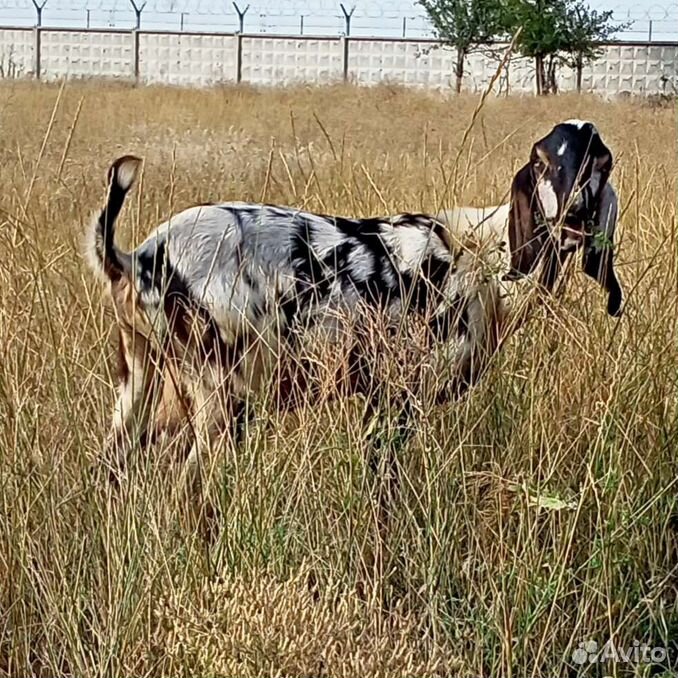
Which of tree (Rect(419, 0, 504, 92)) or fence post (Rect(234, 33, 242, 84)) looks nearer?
tree (Rect(419, 0, 504, 92))

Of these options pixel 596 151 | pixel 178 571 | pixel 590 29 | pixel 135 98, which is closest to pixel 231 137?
pixel 135 98

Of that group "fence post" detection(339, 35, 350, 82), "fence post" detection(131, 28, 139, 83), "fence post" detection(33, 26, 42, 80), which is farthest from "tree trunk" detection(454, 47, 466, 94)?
"fence post" detection(33, 26, 42, 80)

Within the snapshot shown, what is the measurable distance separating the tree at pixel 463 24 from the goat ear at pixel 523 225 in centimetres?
2279

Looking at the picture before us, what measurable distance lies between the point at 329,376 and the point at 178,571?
571mm

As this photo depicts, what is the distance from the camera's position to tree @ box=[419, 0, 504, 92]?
85.2ft

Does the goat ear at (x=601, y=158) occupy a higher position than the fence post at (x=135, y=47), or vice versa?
the fence post at (x=135, y=47)

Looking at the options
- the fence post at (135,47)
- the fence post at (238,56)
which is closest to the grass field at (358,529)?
the fence post at (238,56)

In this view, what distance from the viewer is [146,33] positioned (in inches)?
1182

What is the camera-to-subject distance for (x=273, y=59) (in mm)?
29672

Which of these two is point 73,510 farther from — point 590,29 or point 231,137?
point 590,29

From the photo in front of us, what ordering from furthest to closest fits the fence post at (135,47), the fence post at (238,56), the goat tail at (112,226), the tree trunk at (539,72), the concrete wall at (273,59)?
the fence post at (135,47)
the fence post at (238,56)
the concrete wall at (273,59)
the tree trunk at (539,72)
the goat tail at (112,226)

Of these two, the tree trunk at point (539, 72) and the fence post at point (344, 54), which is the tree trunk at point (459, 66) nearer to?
the tree trunk at point (539, 72)

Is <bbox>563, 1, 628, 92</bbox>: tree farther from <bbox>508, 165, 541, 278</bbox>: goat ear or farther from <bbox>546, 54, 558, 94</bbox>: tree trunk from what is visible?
<bbox>508, 165, 541, 278</bbox>: goat ear

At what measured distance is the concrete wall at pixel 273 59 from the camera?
91.2ft
